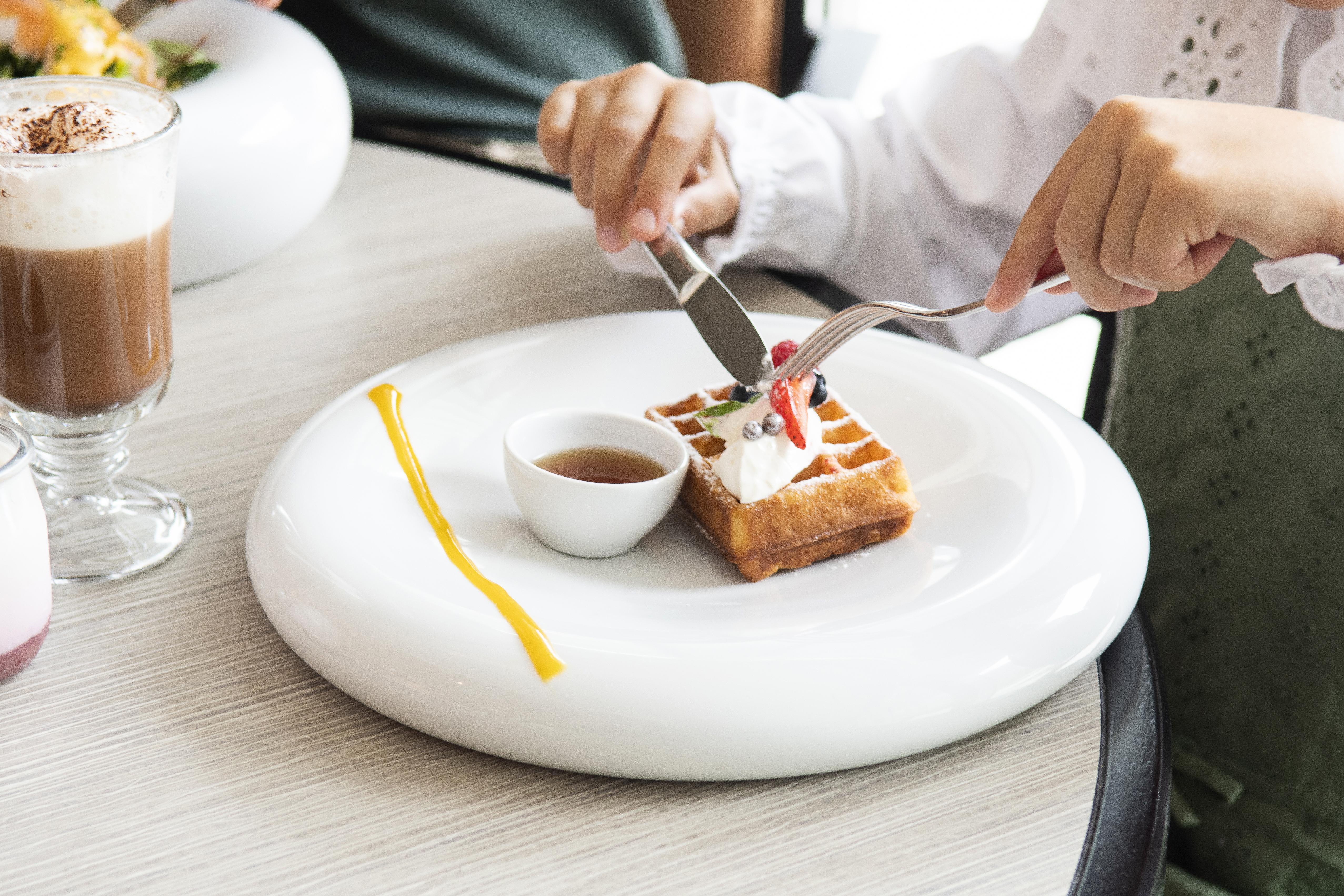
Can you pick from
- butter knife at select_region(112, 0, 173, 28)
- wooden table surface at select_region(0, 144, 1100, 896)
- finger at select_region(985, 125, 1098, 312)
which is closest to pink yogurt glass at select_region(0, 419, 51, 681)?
wooden table surface at select_region(0, 144, 1100, 896)

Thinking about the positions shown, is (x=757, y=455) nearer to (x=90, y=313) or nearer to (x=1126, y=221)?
(x=1126, y=221)

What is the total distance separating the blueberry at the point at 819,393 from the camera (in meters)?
0.85

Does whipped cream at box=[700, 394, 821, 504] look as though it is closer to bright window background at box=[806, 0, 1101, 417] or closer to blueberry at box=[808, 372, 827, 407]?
blueberry at box=[808, 372, 827, 407]

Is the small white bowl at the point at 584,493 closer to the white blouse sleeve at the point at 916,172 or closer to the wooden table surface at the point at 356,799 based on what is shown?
the wooden table surface at the point at 356,799

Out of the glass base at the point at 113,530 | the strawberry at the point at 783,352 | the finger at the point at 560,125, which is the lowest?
the glass base at the point at 113,530

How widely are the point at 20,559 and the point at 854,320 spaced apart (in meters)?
0.58

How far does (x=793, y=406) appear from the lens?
0.81 metres

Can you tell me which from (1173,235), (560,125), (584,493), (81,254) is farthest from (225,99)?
(1173,235)

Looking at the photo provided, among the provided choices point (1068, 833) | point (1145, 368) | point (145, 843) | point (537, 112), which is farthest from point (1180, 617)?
point (537, 112)

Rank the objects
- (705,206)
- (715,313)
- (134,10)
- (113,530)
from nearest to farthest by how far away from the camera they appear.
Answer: (113,530) → (715,313) → (705,206) → (134,10)

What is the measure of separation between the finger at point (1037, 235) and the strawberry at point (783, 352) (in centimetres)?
15

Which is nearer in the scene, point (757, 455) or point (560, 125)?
point (757, 455)

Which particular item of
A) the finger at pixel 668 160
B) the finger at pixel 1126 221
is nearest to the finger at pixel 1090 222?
the finger at pixel 1126 221

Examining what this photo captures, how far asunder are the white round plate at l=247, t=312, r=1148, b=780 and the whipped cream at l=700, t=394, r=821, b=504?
6 cm
